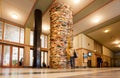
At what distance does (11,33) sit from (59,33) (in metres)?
6.28

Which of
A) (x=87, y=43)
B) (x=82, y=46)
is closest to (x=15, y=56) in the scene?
(x=82, y=46)

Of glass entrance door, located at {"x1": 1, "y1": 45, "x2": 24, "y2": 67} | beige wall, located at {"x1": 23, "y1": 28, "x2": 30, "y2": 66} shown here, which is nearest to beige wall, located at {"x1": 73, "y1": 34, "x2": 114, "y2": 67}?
beige wall, located at {"x1": 23, "y1": 28, "x2": 30, "y2": 66}

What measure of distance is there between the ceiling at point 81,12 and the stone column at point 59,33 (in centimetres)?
152

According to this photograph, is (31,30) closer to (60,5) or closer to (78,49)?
(78,49)

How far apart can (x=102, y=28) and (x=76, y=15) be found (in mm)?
4202

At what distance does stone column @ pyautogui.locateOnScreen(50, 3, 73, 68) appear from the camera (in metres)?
7.35

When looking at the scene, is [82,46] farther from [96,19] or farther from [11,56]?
[11,56]

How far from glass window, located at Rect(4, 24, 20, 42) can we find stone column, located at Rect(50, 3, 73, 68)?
219 inches

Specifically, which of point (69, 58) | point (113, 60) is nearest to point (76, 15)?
point (69, 58)

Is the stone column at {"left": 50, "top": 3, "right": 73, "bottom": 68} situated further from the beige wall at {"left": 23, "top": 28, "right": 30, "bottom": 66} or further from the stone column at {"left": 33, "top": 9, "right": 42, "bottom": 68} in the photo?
the beige wall at {"left": 23, "top": 28, "right": 30, "bottom": 66}

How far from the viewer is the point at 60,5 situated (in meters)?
7.88

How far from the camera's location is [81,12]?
1099cm

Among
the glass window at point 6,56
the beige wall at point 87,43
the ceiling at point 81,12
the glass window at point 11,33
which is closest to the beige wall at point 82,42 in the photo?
the beige wall at point 87,43

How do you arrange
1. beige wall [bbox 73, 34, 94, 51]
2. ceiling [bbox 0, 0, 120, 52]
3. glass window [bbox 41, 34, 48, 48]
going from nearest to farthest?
ceiling [bbox 0, 0, 120, 52], glass window [bbox 41, 34, 48, 48], beige wall [bbox 73, 34, 94, 51]
